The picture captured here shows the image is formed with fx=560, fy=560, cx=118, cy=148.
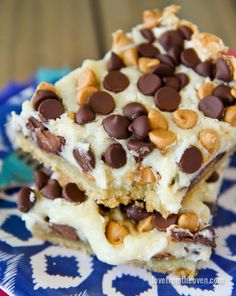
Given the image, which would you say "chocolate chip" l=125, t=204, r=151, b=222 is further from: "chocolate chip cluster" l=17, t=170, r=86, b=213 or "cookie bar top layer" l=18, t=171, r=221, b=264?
"chocolate chip cluster" l=17, t=170, r=86, b=213

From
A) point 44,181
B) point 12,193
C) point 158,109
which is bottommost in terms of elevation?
point 12,193

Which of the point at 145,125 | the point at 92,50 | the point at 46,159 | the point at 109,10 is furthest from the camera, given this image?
the point at 109,10

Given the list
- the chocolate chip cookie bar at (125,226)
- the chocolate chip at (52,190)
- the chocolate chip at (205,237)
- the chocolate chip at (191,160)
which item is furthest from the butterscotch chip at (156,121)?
the chocolate chip at (52,190)

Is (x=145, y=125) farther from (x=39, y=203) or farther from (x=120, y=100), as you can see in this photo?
(x=39, y=203)

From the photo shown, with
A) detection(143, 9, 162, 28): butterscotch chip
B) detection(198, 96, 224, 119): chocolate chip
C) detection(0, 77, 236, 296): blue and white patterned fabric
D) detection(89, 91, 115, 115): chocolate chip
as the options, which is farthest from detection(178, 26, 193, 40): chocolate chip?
detection(0, 77, 236, 296): blue and white patterned fabric

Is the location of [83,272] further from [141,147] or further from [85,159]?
[141,147]

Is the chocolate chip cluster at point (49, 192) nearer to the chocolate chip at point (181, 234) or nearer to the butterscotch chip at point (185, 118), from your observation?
the chocolate chip at point (181, 234)

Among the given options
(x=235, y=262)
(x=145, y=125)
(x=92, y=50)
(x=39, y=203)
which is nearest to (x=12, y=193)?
(x=39, y=203)
